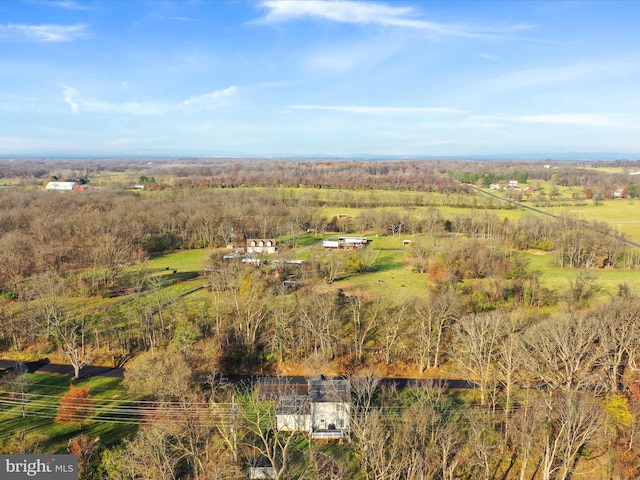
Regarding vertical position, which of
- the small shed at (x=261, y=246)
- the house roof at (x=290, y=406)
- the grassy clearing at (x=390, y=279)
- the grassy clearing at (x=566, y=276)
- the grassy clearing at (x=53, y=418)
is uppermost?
the small shed at (x=261, y=246)

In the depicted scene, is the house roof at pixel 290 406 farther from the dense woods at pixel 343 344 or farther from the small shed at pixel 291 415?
the dense woods at pixel 343 344

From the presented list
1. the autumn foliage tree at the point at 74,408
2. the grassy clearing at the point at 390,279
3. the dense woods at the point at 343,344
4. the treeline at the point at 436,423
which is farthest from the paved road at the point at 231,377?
the grassy clearing at the point at 390,279

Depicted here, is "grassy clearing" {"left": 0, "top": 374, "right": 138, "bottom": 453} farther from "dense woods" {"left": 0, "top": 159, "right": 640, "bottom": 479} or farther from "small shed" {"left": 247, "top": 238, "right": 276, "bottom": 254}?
"small shed" {"left": 247, "top": 238, "right": 276, "bottom": 254}

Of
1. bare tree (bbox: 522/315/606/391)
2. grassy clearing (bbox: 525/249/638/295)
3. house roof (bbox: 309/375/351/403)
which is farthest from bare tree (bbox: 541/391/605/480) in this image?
grassy clearing (bbox: 525/249/638/295)

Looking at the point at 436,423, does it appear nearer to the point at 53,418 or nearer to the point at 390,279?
the point at 53,418

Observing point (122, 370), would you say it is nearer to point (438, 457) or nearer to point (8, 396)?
point (8, 396)

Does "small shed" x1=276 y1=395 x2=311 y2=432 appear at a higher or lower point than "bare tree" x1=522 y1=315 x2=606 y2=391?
lower

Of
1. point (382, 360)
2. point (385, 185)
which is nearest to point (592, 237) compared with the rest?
point (382, 360)
